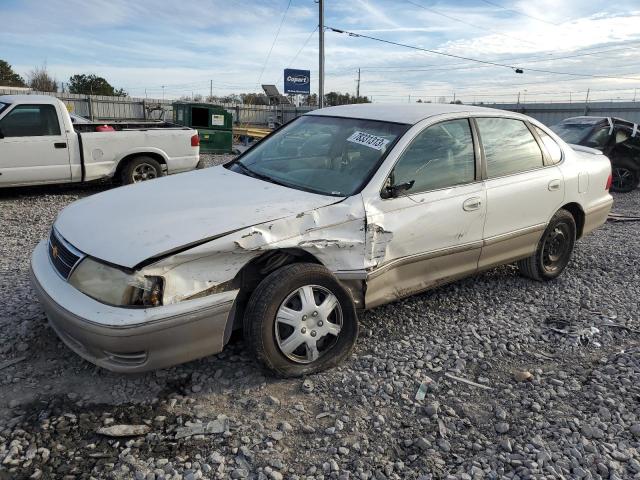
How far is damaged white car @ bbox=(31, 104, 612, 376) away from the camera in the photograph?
2719 mm

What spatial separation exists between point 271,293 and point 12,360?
1708 mm

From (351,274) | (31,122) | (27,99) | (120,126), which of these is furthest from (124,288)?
(120,126)

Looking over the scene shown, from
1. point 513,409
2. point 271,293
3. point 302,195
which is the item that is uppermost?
point 302,195

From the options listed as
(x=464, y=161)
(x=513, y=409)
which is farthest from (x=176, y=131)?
(x=513, y=409)

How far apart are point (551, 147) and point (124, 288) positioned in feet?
12.9

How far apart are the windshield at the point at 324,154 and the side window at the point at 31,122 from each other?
17.5ft

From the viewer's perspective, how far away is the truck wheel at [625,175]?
10.7 m

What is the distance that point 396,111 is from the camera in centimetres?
409

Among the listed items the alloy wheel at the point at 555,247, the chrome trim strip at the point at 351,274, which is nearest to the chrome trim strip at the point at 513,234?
the alloy wheel at the point at 555,247

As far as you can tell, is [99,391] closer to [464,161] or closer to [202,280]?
[202,280]

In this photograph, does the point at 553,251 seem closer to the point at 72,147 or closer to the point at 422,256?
the point at 422,256

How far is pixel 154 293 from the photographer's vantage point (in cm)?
265

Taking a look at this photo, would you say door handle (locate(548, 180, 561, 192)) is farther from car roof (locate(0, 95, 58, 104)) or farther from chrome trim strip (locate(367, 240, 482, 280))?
car roof (locate(0, 95, 58, 104))

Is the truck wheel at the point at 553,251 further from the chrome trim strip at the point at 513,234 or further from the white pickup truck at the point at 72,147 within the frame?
the white pickup truck at the point at 72,147
